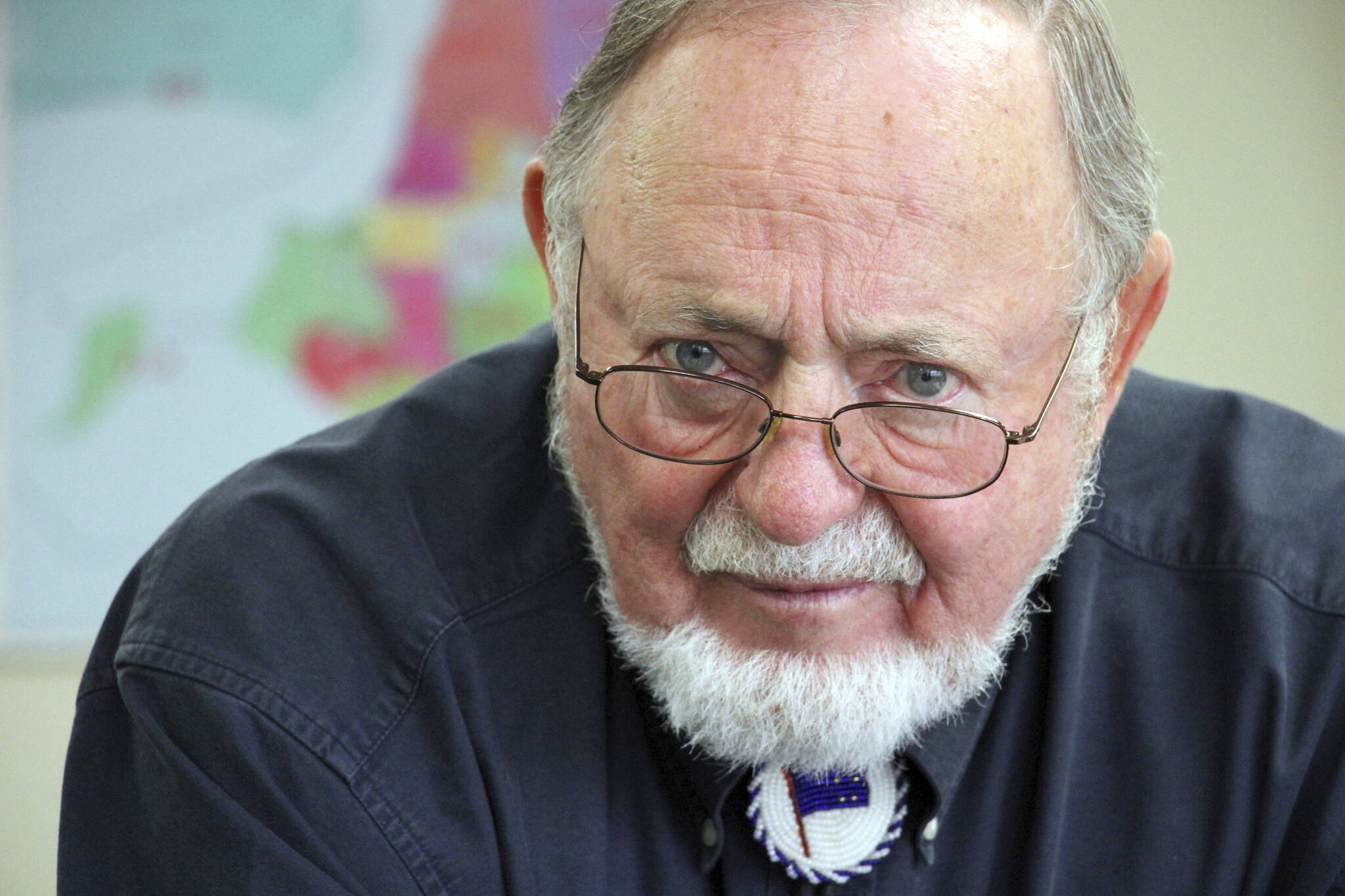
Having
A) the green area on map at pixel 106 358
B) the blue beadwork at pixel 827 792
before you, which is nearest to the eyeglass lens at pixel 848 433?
the blue beadwork at pixel 827 792

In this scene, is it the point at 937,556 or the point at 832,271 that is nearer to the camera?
the point at 832,271

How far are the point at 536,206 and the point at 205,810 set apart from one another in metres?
0.83

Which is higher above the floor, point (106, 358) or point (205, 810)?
point (106, 358)

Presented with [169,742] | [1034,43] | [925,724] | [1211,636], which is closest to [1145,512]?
[1211,636]

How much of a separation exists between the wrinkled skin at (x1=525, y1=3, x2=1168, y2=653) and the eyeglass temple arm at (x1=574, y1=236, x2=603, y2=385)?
0.02 metres

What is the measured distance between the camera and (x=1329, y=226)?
2.93 m

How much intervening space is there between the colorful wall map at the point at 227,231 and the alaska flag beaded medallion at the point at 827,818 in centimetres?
189

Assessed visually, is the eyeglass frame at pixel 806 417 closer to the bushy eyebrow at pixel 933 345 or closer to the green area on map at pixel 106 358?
the bushy eyebrow at pixel 933 345

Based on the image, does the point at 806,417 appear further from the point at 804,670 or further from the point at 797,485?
the point at 804,670

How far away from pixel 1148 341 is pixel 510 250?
1.57 meters

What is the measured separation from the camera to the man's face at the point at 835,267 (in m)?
1.21

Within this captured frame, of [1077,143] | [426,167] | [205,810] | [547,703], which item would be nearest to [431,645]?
[547,703]

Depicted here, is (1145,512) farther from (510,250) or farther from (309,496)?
(510,250)

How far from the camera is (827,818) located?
1462 millimetres
